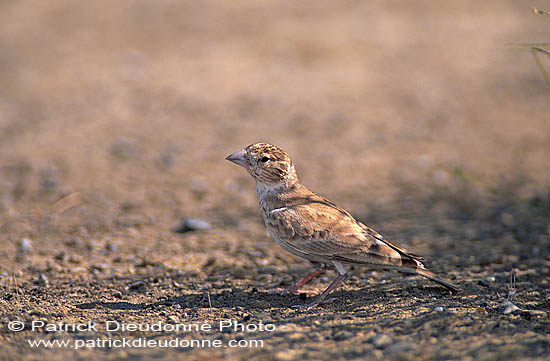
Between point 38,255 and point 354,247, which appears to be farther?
point 38,255

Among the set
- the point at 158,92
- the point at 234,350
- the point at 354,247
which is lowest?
the point at 234,350

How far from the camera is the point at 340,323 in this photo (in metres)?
3.94

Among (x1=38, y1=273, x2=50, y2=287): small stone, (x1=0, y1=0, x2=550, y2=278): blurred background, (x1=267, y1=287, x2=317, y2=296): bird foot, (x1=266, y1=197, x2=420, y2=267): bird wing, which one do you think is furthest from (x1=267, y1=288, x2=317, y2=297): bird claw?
(x1=38, y1=273, x2=50, y2=287): small stone

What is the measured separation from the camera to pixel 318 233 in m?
4.45

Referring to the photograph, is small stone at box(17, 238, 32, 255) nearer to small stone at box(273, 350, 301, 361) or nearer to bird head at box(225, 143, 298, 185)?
bird head at box(225, 143, 298, 185)

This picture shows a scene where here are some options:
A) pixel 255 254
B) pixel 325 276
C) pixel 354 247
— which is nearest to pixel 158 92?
pixel 255 254

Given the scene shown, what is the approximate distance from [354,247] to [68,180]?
14.3 feet

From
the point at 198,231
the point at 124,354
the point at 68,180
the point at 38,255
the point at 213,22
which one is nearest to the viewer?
the point at 124,354

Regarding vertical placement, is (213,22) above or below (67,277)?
above

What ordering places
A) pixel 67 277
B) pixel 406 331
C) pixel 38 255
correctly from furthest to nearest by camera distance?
pixel 38 255, pixel 67 277, pixel 406 331

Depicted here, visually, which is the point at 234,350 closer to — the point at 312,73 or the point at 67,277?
the point at 67,277

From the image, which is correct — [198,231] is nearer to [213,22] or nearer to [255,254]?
[255,254]

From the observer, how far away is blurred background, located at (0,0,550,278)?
6473 millimetres

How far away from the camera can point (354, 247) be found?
4.39 m
